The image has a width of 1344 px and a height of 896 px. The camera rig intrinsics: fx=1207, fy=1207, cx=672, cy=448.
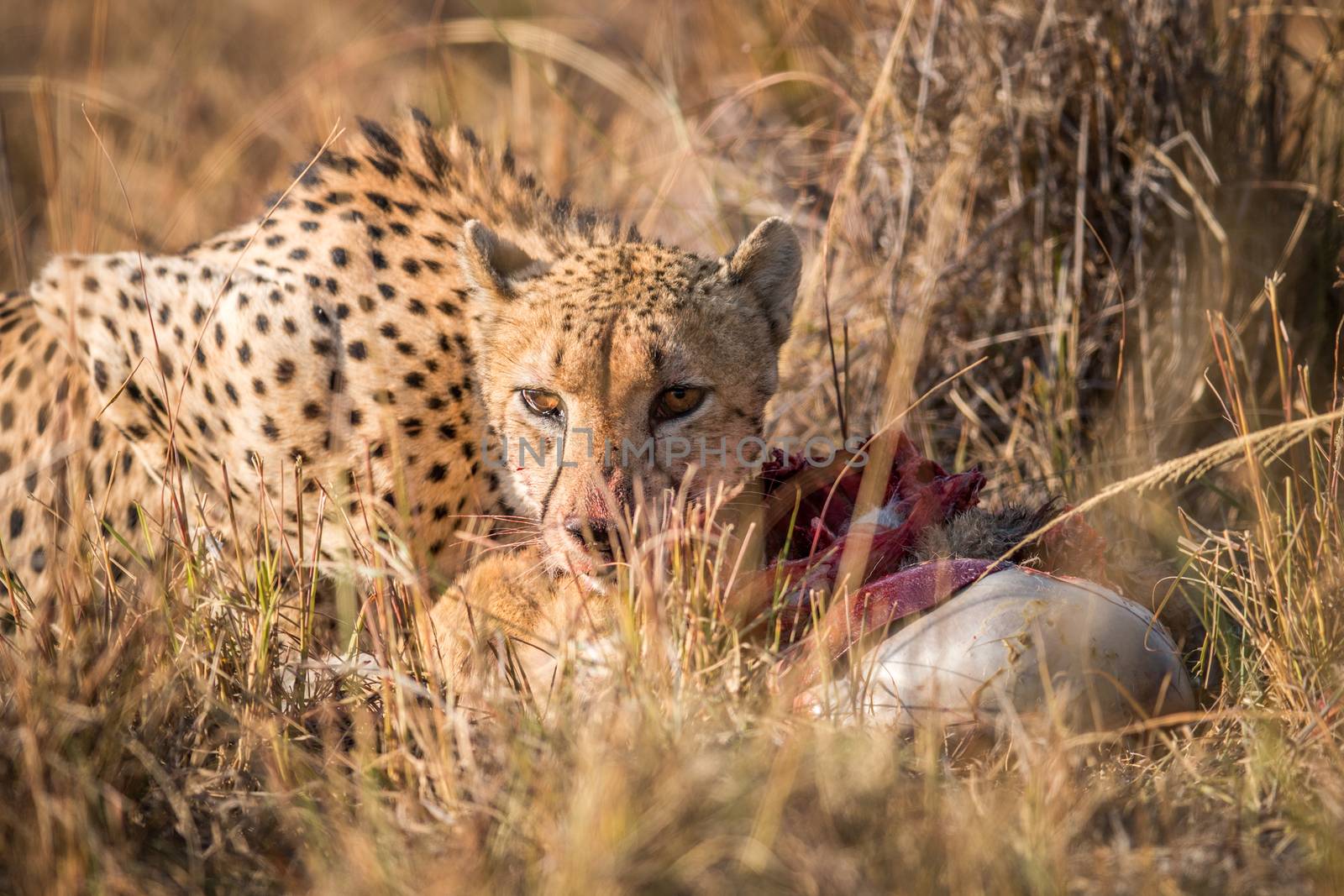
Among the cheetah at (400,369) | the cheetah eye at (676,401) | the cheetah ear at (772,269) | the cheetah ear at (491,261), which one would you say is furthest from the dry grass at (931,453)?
the cheetah ear at (491,261)

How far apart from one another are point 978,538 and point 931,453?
1.07 meters

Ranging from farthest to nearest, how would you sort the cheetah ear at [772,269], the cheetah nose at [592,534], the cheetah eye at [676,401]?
the cheetah ear at [772,269]
the cheetah eye at [676,401]
the cheetah nose at [592,534]

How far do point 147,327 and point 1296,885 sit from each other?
2.51 metres

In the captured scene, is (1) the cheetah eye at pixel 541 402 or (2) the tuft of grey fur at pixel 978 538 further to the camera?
(1) the cheetah eye at pixel 541 402

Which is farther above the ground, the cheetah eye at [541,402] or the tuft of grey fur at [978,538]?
the cheetah eye at [541,402]

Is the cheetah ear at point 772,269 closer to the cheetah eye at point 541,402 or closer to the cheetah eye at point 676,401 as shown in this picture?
the cheetah eye at point 676,401

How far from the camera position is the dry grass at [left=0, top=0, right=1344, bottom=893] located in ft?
5.31

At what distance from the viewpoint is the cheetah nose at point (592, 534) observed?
88.5 inches

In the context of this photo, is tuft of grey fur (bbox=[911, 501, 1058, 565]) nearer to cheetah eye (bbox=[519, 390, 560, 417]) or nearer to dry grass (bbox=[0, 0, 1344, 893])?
dry grass (bbox=[0, 0, 1344, 893])

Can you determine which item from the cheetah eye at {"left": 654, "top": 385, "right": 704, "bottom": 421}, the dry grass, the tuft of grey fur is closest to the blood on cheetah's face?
the cheetah eye at {"left": 654, "top": 385, "right": 704, "bottom": 421}

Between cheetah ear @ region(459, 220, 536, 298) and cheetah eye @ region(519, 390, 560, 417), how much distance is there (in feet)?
0.75

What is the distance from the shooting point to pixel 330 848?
67.0 inches

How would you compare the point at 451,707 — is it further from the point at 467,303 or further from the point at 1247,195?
the point at 1247,195

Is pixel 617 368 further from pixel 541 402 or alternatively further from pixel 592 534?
pixel 592 534
